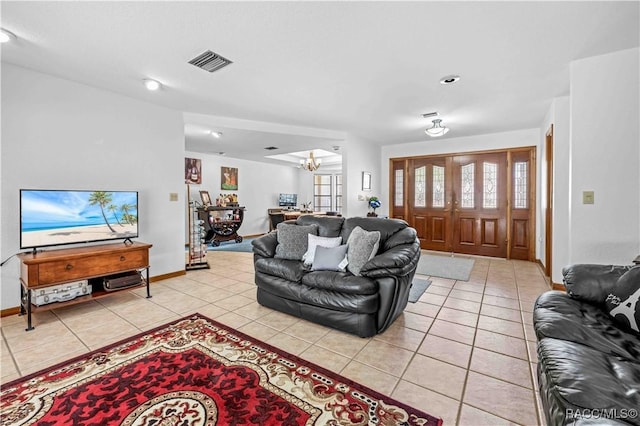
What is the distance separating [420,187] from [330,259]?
4.27 m

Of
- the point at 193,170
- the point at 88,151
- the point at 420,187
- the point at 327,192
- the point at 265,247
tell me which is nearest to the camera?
the point at 265,247

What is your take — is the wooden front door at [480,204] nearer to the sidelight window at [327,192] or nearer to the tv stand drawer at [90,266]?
the sidelight window at [327,192]

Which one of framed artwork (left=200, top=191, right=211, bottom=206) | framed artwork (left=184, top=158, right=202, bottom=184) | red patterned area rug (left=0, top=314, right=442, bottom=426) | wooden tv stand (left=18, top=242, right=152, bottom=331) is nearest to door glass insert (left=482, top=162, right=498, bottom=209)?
red patterned area rug (left=0, top=314, right=442, bottom=426)

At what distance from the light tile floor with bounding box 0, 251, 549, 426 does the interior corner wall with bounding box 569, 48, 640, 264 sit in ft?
3.01

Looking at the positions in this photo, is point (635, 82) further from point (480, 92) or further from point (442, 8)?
point (442, 8)

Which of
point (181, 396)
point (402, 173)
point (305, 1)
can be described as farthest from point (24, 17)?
point (402, 173)

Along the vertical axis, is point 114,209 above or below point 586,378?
above

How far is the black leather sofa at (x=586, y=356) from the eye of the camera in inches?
37.8

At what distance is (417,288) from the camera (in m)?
3.66

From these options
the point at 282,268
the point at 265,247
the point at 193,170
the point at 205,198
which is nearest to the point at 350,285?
the point at 282,268

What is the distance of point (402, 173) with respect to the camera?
6.55m

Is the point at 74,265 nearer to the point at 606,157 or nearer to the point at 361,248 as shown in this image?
the point at 361,248

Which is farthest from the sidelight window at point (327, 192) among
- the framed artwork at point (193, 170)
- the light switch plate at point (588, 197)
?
the light switch plate at point (588, 197)

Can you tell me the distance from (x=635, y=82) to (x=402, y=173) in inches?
164
